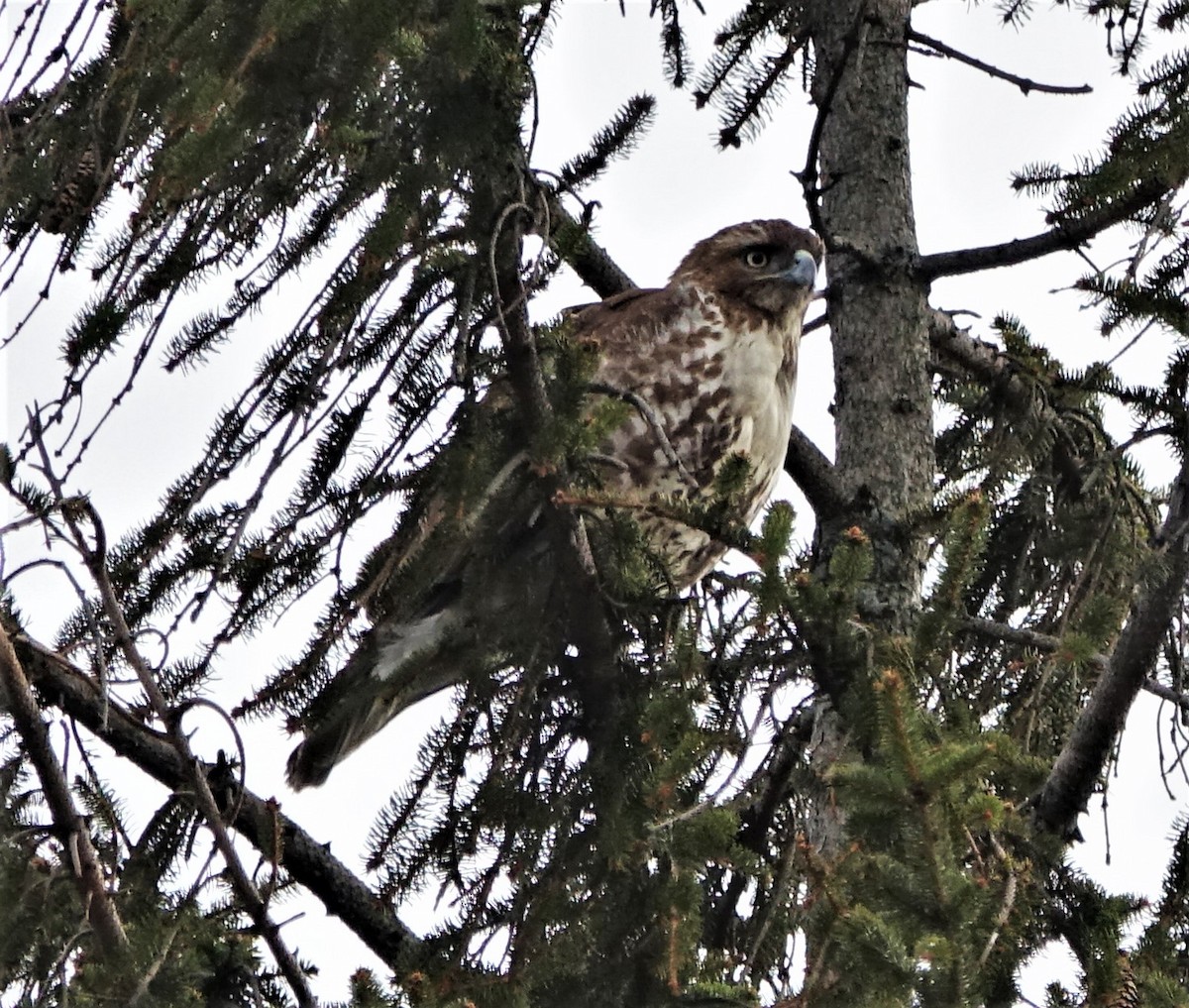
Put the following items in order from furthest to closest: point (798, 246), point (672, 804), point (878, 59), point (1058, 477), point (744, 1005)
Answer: point (798, 246) < point (878, 59) < point (1058, 477) < point (672, 804) < point (744, 1005)

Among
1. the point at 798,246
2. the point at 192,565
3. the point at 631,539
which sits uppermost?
the point at 798,246

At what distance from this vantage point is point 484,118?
262 centimetres

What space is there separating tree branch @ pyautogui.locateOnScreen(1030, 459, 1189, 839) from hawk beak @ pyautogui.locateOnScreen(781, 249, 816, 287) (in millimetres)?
2093

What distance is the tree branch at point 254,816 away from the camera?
3.34 m

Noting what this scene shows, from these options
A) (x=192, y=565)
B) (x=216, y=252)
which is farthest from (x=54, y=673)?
(x=216, y=252)

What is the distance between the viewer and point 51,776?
2947 mm

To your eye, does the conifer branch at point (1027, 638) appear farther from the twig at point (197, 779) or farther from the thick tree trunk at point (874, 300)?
the twig at point (197, 779)

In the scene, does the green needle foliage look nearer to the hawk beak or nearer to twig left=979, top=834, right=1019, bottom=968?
twig left=979, top=834, right=1019, bottom=968

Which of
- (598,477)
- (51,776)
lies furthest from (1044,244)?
(51,776)

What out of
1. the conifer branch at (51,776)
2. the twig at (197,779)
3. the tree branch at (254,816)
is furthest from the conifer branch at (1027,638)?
the conifer branch at (51,776)

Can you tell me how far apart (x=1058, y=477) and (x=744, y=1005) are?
7.98ft

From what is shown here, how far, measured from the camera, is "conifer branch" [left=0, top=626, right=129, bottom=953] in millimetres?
2811

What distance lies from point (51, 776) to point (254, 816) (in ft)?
2.31

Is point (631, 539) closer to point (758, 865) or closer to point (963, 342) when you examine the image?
point (758, 865)
